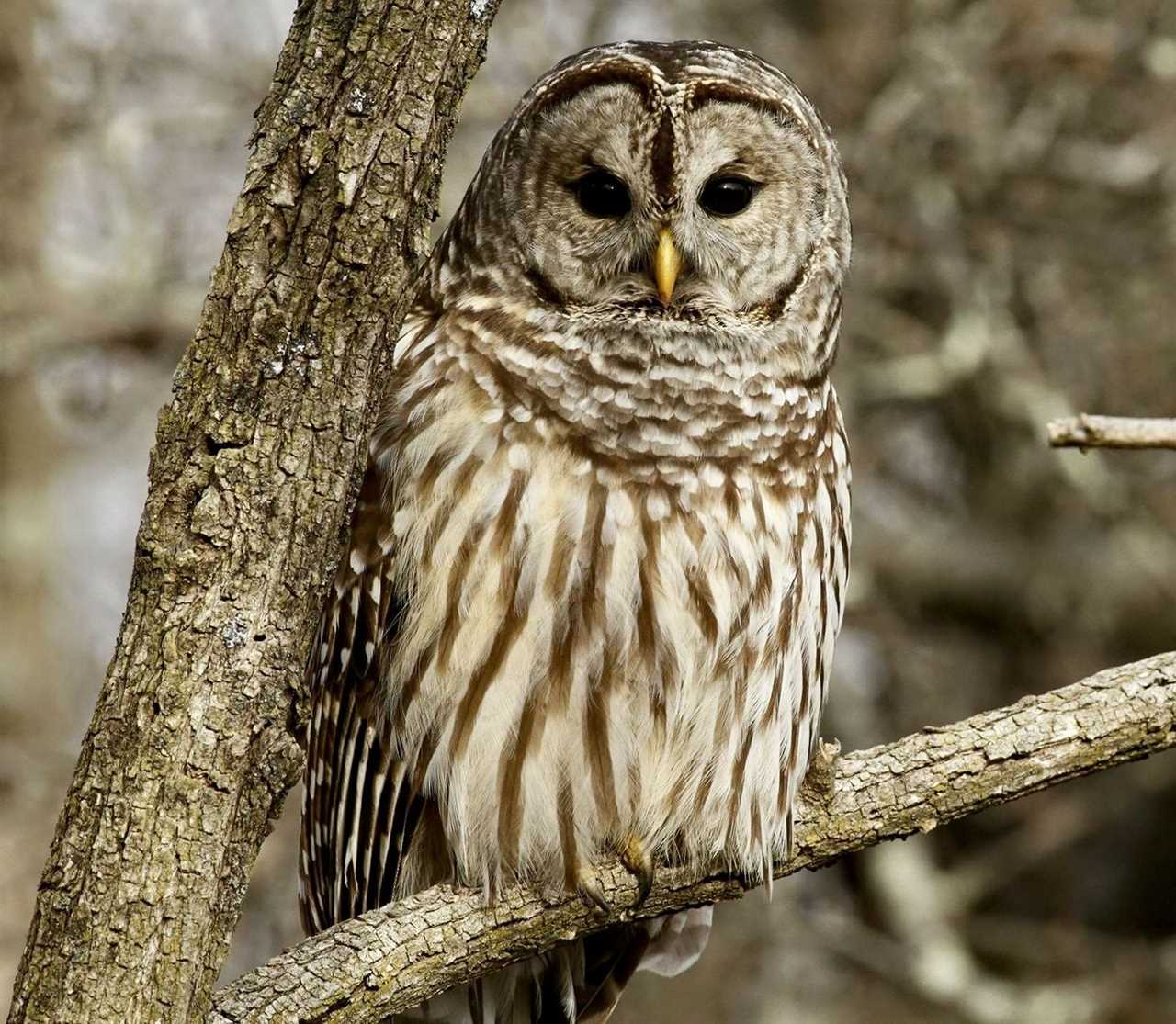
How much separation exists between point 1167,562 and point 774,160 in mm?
5505

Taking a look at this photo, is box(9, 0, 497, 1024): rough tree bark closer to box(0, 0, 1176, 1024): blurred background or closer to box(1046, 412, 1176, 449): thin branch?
box(1046, 412, 1176, 449): thin branch

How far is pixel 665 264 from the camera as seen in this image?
11.2 feet

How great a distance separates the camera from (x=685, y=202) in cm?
346

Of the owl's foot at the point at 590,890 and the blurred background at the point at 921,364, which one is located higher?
the blurred background at the point at 921,364

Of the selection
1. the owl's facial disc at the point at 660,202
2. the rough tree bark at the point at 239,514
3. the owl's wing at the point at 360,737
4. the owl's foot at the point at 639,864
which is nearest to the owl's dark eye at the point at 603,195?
the owl's facial disc at the point at 660,202

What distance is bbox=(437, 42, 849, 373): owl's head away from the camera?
3447 millimetres

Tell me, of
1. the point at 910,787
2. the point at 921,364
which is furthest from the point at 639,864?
the point at 921,364

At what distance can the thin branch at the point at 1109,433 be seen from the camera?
3211 millimetres

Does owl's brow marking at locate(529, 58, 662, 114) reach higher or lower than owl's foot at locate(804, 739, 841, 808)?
higher

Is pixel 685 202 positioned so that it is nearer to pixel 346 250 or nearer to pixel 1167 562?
pixel 346 250

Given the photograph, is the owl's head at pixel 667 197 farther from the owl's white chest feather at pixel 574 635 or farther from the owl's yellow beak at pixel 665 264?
the owl's white chest feather at pixel 574 635

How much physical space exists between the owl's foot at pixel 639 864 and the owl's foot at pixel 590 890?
82 mm

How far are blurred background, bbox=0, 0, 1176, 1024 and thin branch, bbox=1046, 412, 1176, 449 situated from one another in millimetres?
4906

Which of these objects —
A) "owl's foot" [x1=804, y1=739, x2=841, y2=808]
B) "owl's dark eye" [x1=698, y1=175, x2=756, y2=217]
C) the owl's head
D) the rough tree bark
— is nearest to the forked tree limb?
"owl's foot" [x1=804, y1=739, x2=841, y2=808]
